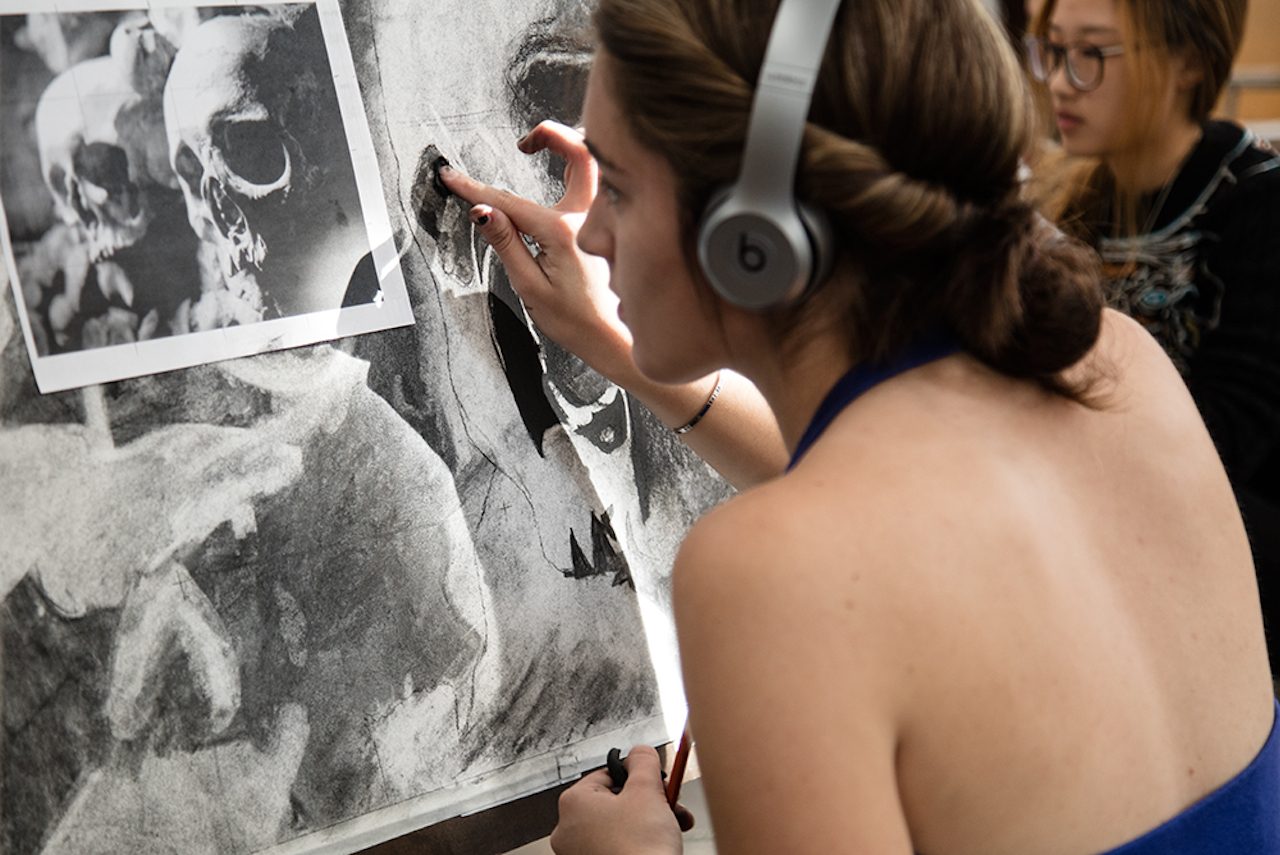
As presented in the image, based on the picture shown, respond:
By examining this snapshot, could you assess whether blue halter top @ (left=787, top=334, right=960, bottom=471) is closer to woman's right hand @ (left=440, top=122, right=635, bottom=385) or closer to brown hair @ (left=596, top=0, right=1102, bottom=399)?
brown hair @ (left=596, top=0, right=1102, bottom=399)

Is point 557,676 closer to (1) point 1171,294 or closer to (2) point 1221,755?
(2) point 1221,755

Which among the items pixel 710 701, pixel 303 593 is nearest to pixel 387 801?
pixel 303 593

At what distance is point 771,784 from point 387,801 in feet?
1.55

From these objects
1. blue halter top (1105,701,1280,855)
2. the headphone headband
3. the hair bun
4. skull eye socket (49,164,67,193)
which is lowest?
blue halter top (1105,701,1280,855)

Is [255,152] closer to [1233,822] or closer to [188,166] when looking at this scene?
[188,166]

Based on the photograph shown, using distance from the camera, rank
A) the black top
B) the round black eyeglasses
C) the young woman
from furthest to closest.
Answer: the round black eyeglasses, the black top, the young woman

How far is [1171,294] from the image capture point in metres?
1.51

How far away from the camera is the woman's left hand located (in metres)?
0.99

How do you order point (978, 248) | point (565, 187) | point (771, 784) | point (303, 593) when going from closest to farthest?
point (771, 784)
point (978, 248)
point (303, 593)
point (565, 187)

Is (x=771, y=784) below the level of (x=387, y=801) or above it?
above

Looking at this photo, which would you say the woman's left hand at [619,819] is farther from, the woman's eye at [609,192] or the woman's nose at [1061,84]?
the woman's nose at [1061,84]

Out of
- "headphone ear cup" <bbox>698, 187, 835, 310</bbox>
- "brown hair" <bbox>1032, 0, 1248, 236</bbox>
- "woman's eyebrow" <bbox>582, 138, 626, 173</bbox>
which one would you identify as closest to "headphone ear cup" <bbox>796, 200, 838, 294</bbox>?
"headphone ear cup" <bbox>698, 187, 835, 310</bbox>

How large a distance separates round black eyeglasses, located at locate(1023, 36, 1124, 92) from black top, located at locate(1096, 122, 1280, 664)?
0.16 metres

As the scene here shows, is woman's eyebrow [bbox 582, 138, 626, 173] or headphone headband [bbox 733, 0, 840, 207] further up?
headphone headband [bbox 733, 0, 840, 207]
